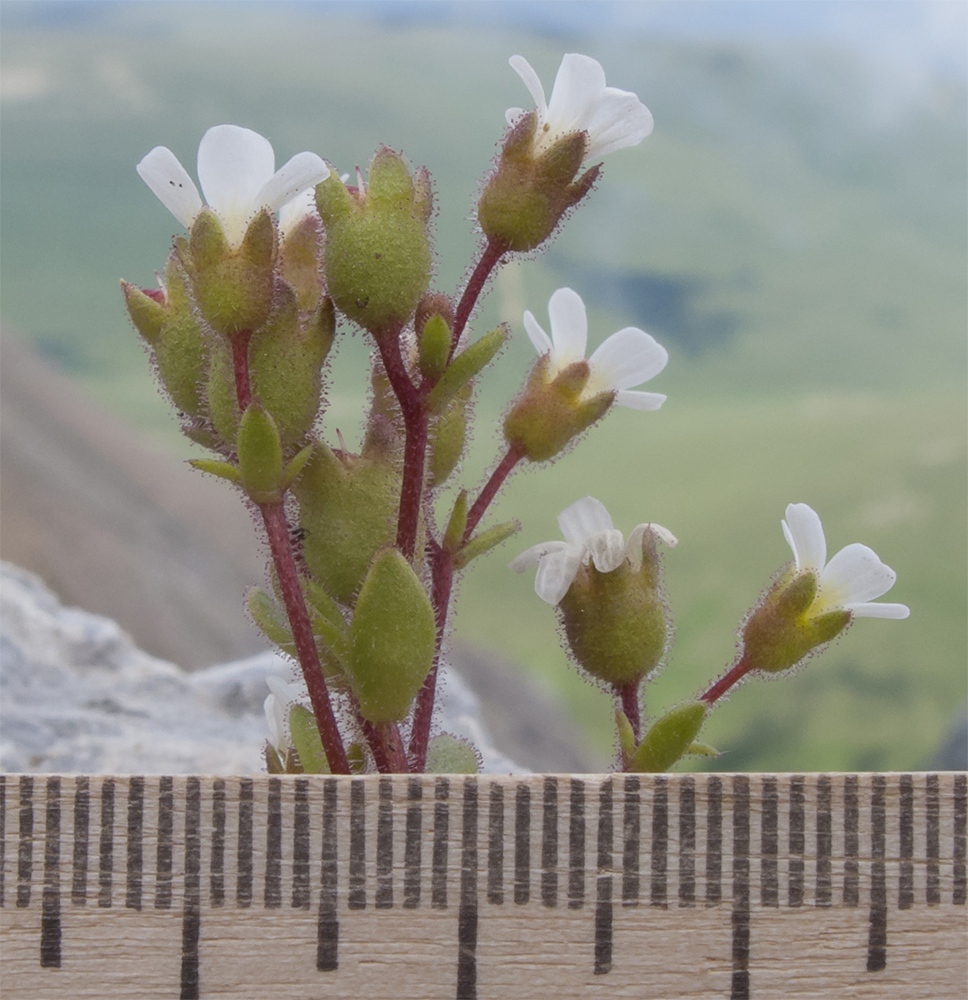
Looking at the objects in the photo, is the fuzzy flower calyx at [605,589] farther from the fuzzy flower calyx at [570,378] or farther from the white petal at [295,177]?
the white petal at [295,177]

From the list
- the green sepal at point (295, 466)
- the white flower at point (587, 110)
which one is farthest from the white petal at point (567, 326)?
the green sepal at point (295, 466)

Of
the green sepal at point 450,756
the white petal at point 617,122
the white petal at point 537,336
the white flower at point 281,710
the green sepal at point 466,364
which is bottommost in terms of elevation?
the green sepal at point 450,756

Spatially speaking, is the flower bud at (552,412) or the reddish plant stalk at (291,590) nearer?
the reddish plant stalk at (291,590)

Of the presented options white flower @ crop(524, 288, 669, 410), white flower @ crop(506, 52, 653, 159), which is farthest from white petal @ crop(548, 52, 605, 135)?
white flower @ crop(524, 288, 669, 410)

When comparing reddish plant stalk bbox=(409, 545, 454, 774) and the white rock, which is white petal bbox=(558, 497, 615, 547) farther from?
the white rock

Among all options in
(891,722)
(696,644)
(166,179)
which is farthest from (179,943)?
(891,722)

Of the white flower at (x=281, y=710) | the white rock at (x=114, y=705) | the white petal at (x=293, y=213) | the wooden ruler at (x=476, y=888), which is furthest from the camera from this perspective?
the white rock at (x=114, y=705)

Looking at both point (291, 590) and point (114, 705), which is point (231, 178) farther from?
point (114, 705)

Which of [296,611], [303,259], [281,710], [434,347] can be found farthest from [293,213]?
[281,710]

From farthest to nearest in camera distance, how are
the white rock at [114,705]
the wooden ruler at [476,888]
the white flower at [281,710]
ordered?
the white rock at [114,705], the white flower at [281,710], the wooden ruler at [476,888]
